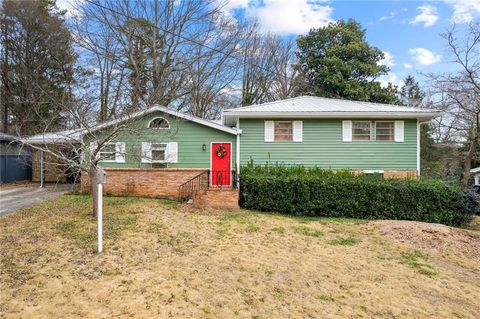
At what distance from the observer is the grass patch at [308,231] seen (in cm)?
738

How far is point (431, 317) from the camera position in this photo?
12.1 feet

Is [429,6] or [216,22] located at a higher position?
[216,22]

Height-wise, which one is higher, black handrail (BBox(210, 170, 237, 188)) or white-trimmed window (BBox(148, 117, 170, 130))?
white-trimmed window (BBox(148, 117, 170, 130))

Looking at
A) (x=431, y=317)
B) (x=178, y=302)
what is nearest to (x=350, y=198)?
(x=431, y=317)

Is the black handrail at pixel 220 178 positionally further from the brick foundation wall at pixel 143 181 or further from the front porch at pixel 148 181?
the brick foundation wall at pixel 143 181

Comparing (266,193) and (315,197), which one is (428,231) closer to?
(315,197)

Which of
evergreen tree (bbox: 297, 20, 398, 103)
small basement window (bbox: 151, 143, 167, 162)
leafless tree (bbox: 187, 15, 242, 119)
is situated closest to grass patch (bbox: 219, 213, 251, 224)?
small basement window (bbox: 151, 143, 167, 162)

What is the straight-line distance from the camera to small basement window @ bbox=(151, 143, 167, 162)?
461 inches

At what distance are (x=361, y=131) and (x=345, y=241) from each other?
21.9 feet

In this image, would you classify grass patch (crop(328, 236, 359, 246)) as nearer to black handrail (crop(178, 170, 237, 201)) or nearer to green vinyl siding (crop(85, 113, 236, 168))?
black handrail (crop(178, 170, 237, 201))

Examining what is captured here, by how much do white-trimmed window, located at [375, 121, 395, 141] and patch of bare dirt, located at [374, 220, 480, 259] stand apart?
4881 mm

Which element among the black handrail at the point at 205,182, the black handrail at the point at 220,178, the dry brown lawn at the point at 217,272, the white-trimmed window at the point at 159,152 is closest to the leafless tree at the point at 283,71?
the black handrail at the point at 220,178

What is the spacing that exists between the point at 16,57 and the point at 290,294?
77.4 ft

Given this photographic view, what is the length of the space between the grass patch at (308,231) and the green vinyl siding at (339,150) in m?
4.51
